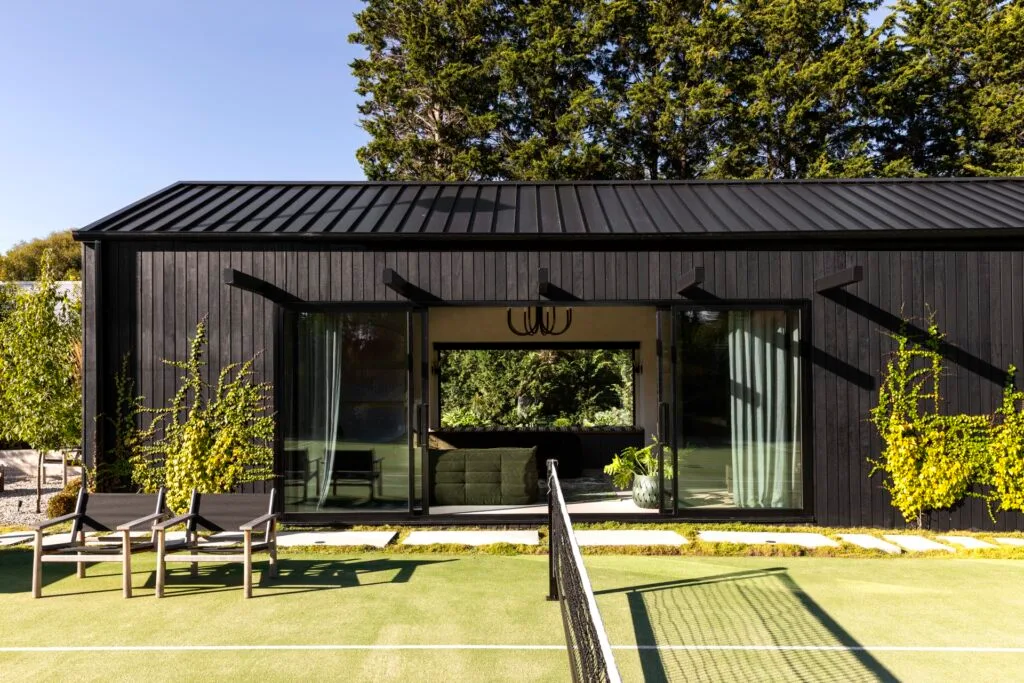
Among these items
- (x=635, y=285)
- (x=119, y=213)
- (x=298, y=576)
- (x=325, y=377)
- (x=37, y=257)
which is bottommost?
(x=298, y=576)

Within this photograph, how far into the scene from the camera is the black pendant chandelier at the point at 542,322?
39.4 ft

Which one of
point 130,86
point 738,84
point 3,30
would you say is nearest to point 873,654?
point 3,30

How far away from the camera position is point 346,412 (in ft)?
23.9

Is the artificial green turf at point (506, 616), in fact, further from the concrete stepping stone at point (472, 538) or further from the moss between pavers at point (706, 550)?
the concrete stepping stone at point (472, 538)

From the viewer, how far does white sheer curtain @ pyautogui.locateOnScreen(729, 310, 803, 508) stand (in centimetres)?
719

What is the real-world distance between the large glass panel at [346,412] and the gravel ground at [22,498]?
3149mm

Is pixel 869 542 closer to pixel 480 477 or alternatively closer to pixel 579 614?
pixel 480 477

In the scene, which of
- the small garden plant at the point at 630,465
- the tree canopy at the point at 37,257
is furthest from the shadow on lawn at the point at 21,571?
the tree canopy at the point at 37,257

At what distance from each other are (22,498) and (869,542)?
386 inches

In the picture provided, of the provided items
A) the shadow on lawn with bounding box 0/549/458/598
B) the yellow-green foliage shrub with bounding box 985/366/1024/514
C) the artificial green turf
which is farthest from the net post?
the yellow-green foliage shrub with bounding box 985/366/1024/514

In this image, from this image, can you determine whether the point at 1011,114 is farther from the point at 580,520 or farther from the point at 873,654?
the point at 873,654

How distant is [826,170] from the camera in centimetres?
1855

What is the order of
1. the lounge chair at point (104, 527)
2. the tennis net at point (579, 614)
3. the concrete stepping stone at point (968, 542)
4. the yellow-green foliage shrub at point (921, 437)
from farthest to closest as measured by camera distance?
the yellow-green foliage shrub at point (921, 437) < the concrete stepping stone at point (968, 542) < the lounge chair at point (104, 527) < the tennis net at point (579, 614)

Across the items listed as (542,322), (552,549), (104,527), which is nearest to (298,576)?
(104,527)
